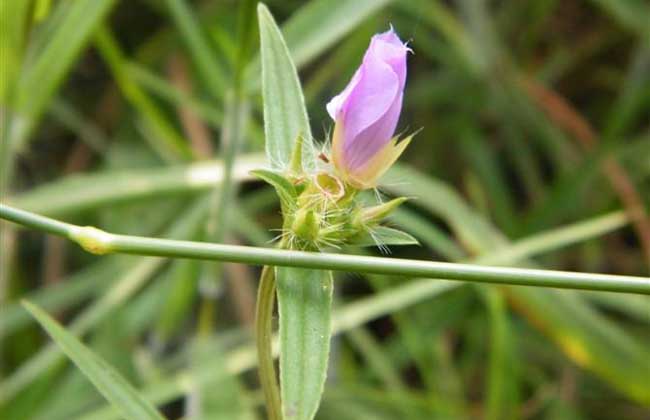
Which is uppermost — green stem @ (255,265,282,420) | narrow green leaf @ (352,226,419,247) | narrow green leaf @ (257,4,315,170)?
narrow green leaf @ (257,4,315,170)

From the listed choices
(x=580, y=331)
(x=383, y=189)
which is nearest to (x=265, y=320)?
(x=383, y=189)

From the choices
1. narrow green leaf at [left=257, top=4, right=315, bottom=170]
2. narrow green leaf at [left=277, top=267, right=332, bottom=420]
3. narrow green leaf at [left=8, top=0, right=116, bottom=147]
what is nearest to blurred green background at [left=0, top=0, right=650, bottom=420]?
narrow green leaf at [left=8, top=0, right=116, bottom=147]

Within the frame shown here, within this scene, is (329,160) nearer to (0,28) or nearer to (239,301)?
(0,28)

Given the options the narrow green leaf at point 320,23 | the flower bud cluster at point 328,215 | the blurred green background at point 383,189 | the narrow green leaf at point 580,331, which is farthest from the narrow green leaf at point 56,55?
the flower bud cluster at point 328,215

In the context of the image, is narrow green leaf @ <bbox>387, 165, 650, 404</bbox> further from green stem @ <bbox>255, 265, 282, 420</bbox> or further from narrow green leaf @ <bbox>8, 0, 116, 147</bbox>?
green stem @ <bbox>255, 265, 282, 420</bbox>

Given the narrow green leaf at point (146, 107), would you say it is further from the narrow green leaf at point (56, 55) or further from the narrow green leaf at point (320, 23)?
the narrow green leaf at point (320, 23)

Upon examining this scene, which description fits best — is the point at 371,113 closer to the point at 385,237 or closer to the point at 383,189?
the point at 385,237
